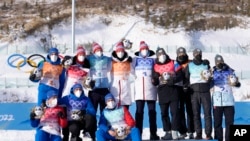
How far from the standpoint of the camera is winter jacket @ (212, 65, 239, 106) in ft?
29.0

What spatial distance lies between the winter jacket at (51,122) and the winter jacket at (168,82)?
5.33 feet

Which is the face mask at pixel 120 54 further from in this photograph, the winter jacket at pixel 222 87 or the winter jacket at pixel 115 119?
the winter jacket at pixel 222 87

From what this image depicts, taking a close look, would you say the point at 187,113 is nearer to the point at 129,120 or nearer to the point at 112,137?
the point at 129,120

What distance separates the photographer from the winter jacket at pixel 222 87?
29.0ft

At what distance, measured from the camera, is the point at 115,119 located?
323 inches

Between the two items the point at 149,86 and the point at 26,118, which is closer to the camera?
the point at 149,86

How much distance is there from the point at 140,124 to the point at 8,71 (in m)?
12.4

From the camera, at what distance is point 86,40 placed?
25969 mm

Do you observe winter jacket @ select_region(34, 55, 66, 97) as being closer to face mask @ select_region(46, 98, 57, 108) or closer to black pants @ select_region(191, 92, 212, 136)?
face mask @ select_region(46, 98, 57, 108)

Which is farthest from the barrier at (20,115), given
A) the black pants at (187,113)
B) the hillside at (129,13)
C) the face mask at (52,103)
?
the hillside at (129,13)

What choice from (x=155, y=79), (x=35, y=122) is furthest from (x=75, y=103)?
(x=155, y=79)

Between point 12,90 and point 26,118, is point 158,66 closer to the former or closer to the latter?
point 26,118

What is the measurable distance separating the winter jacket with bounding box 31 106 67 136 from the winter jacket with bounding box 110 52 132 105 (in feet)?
3.37

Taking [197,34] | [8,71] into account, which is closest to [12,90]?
[8,71]
